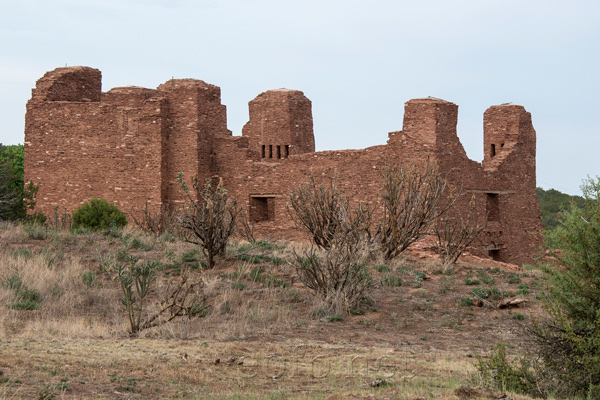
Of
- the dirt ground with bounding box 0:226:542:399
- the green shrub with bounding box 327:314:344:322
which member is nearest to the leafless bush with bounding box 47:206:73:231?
the dirt ground with bounding box 0:226:542:399

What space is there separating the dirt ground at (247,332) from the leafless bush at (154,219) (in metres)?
5.67

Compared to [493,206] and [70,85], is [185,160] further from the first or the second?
[493,206]

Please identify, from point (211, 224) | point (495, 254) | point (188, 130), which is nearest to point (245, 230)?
point (188, 130)

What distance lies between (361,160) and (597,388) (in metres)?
15.6

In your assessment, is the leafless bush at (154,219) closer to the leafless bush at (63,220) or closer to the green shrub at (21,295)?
the leafless bush at (63,220)

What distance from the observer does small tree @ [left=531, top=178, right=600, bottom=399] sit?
7.51m

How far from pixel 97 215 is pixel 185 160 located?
323 centimetres

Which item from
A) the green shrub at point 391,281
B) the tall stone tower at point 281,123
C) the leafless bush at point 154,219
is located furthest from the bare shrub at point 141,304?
the tall stone tower at point 281,123

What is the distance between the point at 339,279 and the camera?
12703 mm

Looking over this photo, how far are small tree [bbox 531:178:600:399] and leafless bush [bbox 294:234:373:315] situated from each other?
4.81m

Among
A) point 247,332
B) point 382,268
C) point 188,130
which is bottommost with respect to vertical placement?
point 247,332

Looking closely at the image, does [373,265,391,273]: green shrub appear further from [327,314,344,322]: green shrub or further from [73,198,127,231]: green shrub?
[73,198,127,231]: green shrub

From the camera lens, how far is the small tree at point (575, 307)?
7512 millimetres

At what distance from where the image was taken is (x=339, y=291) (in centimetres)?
1255
